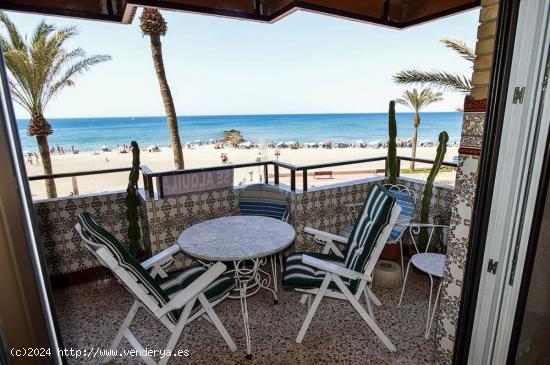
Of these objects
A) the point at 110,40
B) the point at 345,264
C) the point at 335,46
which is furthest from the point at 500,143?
the point at 335,46

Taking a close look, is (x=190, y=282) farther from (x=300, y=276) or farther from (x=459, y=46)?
(x=459, y=46)

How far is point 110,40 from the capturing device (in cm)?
1894

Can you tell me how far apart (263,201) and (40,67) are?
5.96 meters

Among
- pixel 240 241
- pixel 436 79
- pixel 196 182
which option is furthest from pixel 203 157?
pixel 240 241

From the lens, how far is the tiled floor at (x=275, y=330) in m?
2.00

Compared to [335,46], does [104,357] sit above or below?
below

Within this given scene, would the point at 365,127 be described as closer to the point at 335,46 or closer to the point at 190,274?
the point at 335,46

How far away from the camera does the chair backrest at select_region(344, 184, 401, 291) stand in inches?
75.7

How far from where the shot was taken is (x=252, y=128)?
87.1 feet

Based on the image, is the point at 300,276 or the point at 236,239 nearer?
the point at 300,276

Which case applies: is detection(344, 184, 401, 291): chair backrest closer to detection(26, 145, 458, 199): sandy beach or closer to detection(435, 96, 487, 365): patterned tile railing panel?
detection(435, 96, 487, 365): patterned tile railing panel

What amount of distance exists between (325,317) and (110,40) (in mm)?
22148

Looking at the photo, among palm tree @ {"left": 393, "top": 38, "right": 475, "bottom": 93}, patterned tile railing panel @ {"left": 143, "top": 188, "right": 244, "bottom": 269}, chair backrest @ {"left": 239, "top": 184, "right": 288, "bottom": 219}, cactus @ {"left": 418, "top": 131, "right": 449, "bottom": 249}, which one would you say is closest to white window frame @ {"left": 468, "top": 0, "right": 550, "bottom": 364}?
cactus @ {"left": 418, "top": 131, "right": 449, "bottom": 249}

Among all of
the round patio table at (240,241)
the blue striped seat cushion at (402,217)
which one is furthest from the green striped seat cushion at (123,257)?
the blue striped seat cushion at (402,217)
